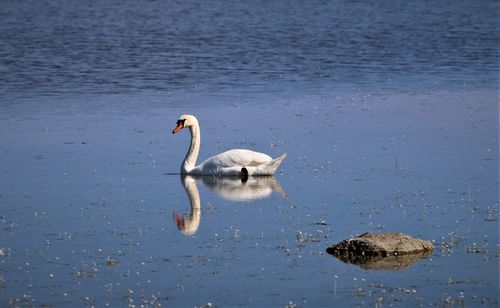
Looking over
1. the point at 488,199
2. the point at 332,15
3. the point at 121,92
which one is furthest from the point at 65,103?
the point at 332,15

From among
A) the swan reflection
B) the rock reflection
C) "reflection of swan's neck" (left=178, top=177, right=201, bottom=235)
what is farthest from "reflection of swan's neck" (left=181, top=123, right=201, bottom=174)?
the rock reflection

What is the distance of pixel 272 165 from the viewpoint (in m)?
19.4

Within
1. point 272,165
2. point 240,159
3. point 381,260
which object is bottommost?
point 381,260

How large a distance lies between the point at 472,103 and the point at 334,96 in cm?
376

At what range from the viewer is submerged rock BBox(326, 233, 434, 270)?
13852mm

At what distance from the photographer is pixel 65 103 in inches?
1128

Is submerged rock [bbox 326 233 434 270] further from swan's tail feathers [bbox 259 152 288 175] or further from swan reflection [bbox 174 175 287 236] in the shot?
swan's tail feathers [bbox 259 152 288 175]

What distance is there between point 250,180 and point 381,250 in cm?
577

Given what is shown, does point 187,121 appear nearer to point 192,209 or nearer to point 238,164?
point 238,164

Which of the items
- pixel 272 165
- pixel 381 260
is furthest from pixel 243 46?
pixel 381 260

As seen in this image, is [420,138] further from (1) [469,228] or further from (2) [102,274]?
(2) [102,274]

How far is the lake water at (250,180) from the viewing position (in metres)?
13.0

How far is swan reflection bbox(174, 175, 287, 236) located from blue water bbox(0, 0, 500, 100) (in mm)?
12003

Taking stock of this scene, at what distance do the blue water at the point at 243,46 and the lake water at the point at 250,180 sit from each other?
0.22m
